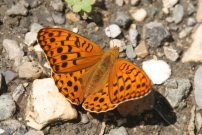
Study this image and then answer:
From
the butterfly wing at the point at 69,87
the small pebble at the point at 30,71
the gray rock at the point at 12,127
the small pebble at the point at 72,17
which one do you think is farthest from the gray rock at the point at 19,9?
the gray rock at the point at 12,127

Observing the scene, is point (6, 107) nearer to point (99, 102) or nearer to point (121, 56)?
point (99, 102)

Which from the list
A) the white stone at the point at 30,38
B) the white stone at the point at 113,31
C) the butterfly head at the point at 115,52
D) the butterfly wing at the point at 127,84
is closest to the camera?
the butterfly wing at the point at 127,84

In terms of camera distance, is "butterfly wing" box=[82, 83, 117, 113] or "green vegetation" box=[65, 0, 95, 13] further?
"green vegetation" box=[65, 0, 95, 13]

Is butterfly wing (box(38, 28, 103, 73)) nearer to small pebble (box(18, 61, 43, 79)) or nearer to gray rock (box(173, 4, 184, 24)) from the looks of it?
small pebble (box(18, 61, 43, 79))

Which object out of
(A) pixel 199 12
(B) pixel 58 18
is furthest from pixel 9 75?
(A) pixel 199 12

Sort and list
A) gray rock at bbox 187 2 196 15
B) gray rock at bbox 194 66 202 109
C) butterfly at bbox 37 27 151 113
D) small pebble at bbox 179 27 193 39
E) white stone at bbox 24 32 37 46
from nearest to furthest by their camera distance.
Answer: butterfly at bbox 37 27 151 113
gray rock at bbox 194 66 202 109
white stone at bbox 24 32 37 46
small pebble at bbox 179 27 193 39
gray rock at bbox 187 2 196 15

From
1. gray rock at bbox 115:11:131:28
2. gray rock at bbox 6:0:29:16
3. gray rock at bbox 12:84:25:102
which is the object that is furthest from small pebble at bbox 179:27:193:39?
gray rock at bbox 12:84:25:102

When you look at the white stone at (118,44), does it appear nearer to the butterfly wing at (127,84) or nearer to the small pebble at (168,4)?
the small pebble at (168,4)
